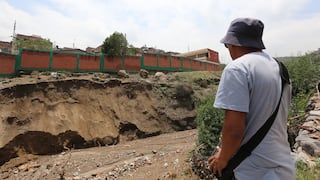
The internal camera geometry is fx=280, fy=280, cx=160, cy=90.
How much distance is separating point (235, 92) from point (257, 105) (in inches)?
6.8

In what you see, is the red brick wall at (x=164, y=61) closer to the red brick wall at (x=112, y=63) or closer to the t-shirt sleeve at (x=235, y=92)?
the red brick wall at (x=112, y=63)

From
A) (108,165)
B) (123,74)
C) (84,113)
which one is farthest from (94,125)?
(108,165)

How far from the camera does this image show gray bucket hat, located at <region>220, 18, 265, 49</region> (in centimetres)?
176

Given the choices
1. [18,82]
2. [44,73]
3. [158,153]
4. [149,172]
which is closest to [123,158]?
[158,153]

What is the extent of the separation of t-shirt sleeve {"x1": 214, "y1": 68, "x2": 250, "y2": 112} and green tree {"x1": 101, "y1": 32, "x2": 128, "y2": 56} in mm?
15330

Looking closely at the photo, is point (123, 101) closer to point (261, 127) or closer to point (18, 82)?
point (18, 82)

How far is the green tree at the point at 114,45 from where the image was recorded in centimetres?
1653

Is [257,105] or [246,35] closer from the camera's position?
[257,105]

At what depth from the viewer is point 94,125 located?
1237 centimetres

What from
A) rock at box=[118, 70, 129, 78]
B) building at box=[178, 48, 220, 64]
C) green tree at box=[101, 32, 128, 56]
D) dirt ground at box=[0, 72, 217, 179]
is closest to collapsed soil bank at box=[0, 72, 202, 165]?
dirt ground at box=[0, 72, 217, 179]

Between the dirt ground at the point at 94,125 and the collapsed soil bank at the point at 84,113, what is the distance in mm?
35

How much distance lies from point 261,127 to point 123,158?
25.9 feet

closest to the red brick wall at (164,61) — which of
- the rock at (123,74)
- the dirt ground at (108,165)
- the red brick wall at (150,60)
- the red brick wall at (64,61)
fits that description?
the red brick wall at (150,60)

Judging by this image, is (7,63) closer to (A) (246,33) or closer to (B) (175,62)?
(B) (175,62)
